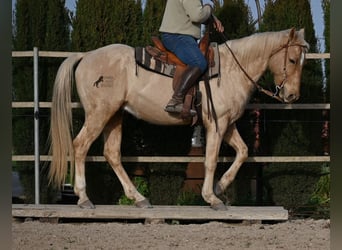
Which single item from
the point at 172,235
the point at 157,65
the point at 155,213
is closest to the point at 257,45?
the point at 157,65

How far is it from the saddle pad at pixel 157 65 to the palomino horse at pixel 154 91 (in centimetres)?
7

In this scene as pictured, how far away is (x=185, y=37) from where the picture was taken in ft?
17.0

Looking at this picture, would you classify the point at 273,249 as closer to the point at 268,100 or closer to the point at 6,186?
the point at 268,100

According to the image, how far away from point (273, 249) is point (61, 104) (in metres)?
2.69

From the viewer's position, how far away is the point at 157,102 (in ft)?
17.3

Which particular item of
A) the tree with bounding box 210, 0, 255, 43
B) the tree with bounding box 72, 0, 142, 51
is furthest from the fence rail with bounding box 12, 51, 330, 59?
the tree with bounding box 210, 0, 255, 43

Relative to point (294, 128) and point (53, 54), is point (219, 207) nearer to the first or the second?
point (294, 128)

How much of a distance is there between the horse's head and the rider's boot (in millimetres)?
889

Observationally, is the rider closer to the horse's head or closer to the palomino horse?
the palomino horse

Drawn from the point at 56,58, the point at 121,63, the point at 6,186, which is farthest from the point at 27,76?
the point at 6,186

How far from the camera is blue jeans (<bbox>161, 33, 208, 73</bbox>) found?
5062 millimetres

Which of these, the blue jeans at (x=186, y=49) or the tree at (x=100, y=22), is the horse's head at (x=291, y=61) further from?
the tree at (x=100, y=22)

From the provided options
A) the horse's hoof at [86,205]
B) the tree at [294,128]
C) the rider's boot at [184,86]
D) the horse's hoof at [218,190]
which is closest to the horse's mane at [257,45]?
the rider's boot at [184,86]

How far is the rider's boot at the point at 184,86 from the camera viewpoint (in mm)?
5035
